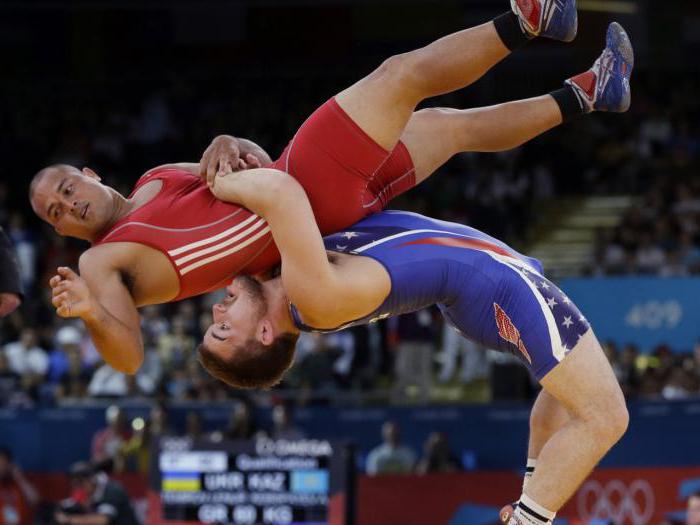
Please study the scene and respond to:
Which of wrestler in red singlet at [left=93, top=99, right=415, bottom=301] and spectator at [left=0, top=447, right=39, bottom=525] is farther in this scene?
spectator at [left=0, top=447, right=39, bottom=525]

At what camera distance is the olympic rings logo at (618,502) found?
10.6m

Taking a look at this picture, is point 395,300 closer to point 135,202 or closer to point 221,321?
point 221,321

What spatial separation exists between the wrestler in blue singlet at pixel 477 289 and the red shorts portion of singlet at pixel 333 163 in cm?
12

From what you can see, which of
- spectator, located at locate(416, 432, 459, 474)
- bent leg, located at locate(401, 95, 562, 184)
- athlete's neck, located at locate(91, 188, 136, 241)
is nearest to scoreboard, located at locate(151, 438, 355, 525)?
spectator, located at locate(416, 432, 459, 474)

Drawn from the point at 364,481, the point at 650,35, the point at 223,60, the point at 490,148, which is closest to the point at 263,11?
the point at 223,60

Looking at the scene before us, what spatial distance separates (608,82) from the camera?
17.5 ft

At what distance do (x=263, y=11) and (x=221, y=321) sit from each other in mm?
15991

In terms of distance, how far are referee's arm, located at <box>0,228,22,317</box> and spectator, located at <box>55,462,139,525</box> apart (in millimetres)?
4709

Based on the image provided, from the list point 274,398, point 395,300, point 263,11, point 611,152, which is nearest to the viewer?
point 395,300

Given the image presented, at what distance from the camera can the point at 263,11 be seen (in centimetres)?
2044

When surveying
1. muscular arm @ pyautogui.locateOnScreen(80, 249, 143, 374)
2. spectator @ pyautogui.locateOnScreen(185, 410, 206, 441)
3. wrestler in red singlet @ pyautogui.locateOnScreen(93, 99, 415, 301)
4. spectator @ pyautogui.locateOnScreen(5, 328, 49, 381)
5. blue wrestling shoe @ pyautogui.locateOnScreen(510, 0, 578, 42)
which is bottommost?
spectator @ pyautogui.locateOnScreen(185, 410, 206, 441)

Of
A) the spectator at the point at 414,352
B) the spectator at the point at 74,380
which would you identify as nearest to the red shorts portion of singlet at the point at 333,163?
the spectator at the point at 414,352

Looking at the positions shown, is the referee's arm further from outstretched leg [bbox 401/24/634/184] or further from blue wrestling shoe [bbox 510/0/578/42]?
blue wrestling shoe [bbox 510/0/578/42]

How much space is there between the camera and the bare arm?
4609mm
